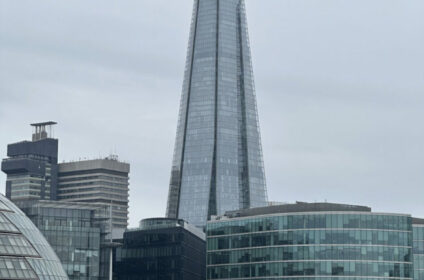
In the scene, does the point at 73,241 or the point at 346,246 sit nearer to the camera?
the point at 346,246

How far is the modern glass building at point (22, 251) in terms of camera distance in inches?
3809

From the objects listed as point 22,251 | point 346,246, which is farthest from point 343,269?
point 22,251

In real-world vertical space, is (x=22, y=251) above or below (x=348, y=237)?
below

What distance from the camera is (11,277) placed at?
314 ft

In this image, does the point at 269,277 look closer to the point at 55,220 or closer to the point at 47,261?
the point at 55,220

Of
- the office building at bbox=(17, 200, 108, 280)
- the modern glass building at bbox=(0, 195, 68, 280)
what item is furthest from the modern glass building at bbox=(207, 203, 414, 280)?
the modern glass building at bbox=(0, 195, 68, 280)

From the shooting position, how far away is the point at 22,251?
99.1 metres

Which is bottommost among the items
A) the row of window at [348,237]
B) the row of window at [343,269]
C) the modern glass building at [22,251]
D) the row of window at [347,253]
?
the modern glass building at [22,251]

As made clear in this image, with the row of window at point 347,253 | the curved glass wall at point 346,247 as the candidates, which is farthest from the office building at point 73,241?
the row of window at point 347,253

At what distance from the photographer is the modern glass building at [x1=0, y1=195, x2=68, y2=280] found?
3809 inches

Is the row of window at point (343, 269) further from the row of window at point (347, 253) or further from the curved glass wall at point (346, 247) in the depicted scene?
the row of window at point (347, 253)

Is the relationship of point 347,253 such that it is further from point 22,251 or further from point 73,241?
point 22,251

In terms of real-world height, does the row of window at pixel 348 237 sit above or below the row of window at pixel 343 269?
above

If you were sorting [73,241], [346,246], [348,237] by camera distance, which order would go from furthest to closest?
[73,241] < [348,237] < [346,246]
